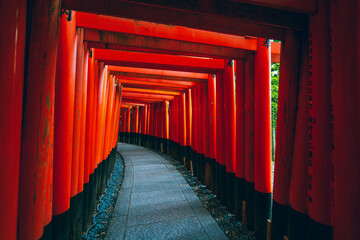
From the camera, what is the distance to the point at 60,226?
2.52m

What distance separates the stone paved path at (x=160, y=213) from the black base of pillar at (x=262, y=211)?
825 millimetres

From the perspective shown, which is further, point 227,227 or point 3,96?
point 227,227

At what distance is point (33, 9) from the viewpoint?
1.64 m

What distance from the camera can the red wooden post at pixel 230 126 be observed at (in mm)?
5125

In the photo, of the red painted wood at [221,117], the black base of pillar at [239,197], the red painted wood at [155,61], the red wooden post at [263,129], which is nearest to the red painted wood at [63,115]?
the red painted wood at [155,61]

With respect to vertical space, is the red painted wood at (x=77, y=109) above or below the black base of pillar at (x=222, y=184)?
above

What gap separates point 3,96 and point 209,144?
6074mm

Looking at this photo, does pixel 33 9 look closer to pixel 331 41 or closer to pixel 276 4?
pixel 276 4

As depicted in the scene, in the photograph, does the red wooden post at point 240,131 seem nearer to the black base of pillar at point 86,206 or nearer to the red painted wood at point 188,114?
the black base of pillar at point 86,206

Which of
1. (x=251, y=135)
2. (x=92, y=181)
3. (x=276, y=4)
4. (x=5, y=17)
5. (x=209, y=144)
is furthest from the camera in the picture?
(x=209, y=144)

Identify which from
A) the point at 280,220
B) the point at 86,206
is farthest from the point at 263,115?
the point at 86,206

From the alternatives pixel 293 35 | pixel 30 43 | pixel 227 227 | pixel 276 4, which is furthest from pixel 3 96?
pixel 227 227

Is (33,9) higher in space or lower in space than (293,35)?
lower

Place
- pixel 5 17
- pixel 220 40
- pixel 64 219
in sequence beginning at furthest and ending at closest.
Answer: pixel 220 40 → pixel 64 219 → pixel 5 17
